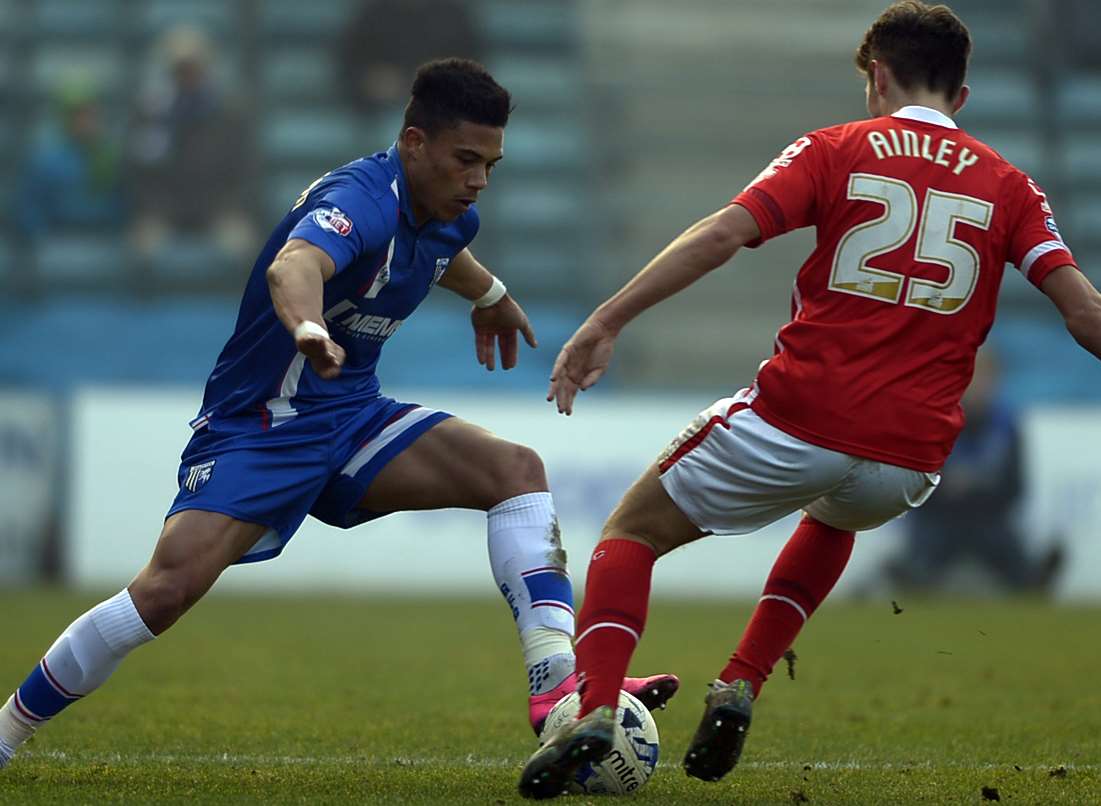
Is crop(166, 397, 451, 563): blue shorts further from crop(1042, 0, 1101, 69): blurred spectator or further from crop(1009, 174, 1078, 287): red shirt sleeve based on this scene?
crop(1042, 0, 1101, 69): blurred spectator

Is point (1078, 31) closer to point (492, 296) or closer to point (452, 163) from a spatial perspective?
point (492, 296)

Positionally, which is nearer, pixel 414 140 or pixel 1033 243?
pixel 1033 243

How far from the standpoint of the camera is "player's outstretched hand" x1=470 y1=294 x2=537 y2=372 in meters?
5.93

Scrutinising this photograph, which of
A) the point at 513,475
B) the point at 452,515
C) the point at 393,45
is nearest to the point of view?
the point at 513,475

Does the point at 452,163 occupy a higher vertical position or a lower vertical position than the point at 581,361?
higher

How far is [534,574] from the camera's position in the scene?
5.20 metres

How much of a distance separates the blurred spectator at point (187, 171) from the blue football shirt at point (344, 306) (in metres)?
11.7

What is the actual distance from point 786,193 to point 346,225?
124 centimetres

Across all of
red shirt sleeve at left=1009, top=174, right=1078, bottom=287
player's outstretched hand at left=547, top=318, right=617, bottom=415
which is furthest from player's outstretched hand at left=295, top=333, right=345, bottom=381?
red shirt sleeve at left=1009, top=174, right=1078, bottom=287

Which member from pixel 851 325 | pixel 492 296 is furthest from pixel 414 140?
pixel 851 325

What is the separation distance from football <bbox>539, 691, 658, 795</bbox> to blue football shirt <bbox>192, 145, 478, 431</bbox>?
1230mm

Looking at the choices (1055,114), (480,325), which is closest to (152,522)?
(480,325)

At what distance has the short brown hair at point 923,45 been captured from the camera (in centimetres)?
457

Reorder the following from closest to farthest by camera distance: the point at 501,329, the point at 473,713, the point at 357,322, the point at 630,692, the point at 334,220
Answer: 1. the point at 334,220
2. the point at 630,692
3. the point at 357,322
4. the point at 501,329
5. the point at 473,713
